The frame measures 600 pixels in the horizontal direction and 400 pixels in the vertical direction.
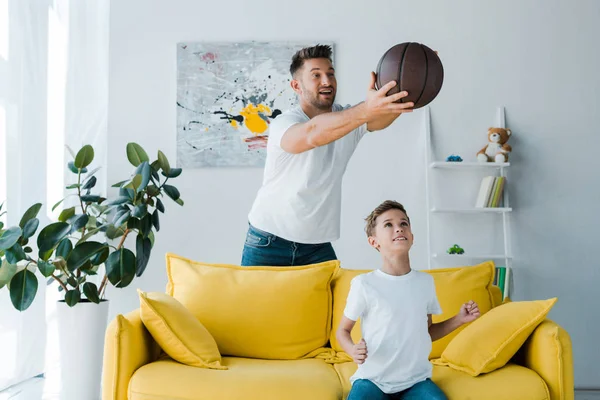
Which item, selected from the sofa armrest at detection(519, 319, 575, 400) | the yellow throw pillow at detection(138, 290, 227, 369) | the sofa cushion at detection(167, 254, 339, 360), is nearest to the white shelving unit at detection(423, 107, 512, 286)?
the sofa cushion at detection(167, 254, 339, 360)

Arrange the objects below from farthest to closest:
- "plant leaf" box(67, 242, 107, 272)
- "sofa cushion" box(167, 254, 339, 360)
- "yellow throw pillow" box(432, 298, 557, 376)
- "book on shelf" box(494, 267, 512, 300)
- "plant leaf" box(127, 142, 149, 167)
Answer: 1. "book on shelf" box(494, 267, 512, 300)
2. "plant leaf" box(127, 142, 149, 167)
3. "plant leaf" box(67, 242, 107, 272)
4. "sofa cushion" box(167, 254, 339, 360)
5. "yellow throw pillow" box(432, 298, 557, 376)

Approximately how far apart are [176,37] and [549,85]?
2.42m

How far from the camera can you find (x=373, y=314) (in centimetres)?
183

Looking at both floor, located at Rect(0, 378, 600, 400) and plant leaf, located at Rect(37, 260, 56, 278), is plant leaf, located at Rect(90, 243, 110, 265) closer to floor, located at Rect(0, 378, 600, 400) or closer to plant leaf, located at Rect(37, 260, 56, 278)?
plant leaf, located at Rect(37, 260, 56, 278)

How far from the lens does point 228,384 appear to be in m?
1.90

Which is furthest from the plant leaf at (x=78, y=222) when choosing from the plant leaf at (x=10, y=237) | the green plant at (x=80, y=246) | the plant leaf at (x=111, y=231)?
the plant leaf at (x=10, y=237)

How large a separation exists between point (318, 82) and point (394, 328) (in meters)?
1.04

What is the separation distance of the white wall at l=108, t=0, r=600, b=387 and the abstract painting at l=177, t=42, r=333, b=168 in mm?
74

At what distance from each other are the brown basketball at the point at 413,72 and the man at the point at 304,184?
0.45 metres

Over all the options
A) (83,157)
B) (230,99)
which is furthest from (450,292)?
(230,99)

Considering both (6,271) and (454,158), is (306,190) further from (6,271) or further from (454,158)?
(454,158)

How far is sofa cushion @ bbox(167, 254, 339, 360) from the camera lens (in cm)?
229

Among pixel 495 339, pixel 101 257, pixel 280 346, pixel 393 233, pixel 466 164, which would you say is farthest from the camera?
pixel 466 164

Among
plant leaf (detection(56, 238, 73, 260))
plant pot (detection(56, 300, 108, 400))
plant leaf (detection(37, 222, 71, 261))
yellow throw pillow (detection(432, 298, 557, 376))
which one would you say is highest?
plant leaf (detection(37, 222, 71, 261))
